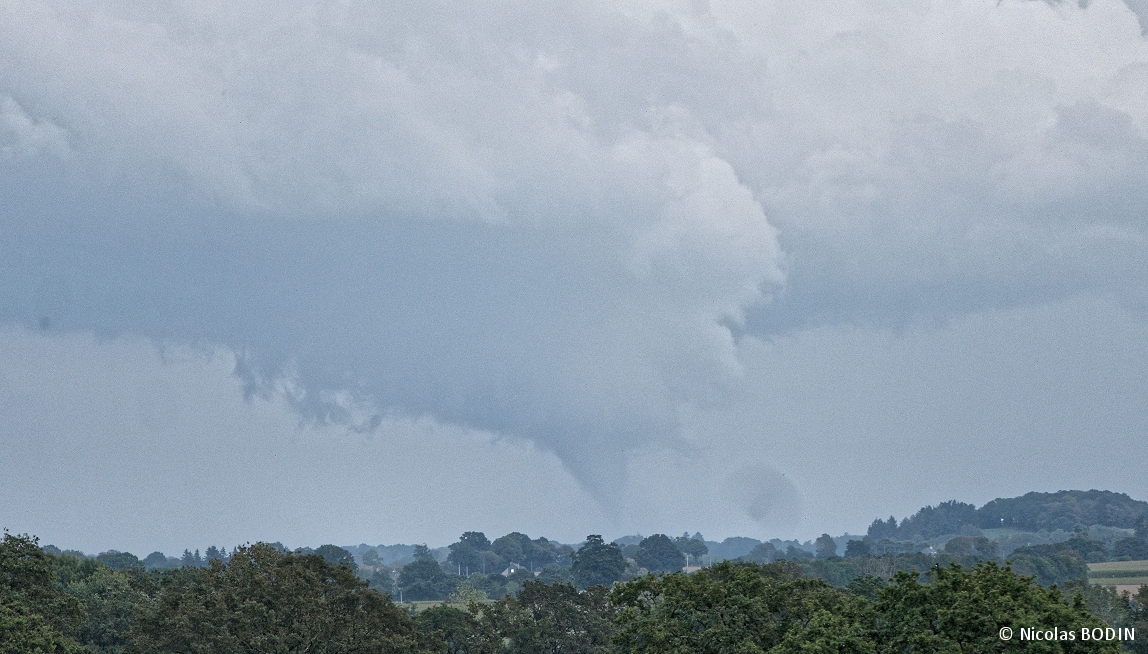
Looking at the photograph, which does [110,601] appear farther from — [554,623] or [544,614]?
[554,623]

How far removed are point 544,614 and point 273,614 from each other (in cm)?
4193

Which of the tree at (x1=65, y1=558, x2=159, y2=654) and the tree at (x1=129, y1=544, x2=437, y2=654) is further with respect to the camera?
the tree at (x1=65, y1=558, x2=159, y2=654)

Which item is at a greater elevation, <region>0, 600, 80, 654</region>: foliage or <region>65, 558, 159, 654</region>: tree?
<region>65, 558, 159, 654</region>: tree

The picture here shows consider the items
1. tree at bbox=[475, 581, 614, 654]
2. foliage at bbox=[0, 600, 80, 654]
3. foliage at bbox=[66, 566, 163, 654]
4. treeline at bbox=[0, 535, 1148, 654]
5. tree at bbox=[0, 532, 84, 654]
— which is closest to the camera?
treeline at bbox=[0, 535, 1148, 654]

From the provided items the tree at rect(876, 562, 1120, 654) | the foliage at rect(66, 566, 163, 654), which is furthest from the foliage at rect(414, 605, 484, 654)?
the tree at rect(876, 562, 1120, 654)

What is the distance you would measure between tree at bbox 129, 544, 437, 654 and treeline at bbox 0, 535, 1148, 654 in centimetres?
10

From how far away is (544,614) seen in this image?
389ft

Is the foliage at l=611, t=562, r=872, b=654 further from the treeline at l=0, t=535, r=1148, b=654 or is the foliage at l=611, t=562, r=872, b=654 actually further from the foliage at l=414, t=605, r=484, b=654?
the foliage at l=414, t=605, r=484, b=654

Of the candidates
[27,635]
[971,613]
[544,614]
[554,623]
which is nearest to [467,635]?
[544,614]

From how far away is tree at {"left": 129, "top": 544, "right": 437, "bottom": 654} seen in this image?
80.9 metres

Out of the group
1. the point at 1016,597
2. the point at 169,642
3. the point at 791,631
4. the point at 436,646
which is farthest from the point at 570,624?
the point at 1016,597

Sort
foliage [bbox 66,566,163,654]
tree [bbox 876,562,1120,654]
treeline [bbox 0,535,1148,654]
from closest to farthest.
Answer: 1. tree [bbox 876,562,1120,654]
2. treeline [bbox 0,535,1148,654]
3. foliage [bbox 66,566,163,654]

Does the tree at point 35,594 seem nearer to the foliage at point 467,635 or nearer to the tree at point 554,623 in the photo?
the foliage at point 467,635

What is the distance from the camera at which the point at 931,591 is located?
52.4 meters
